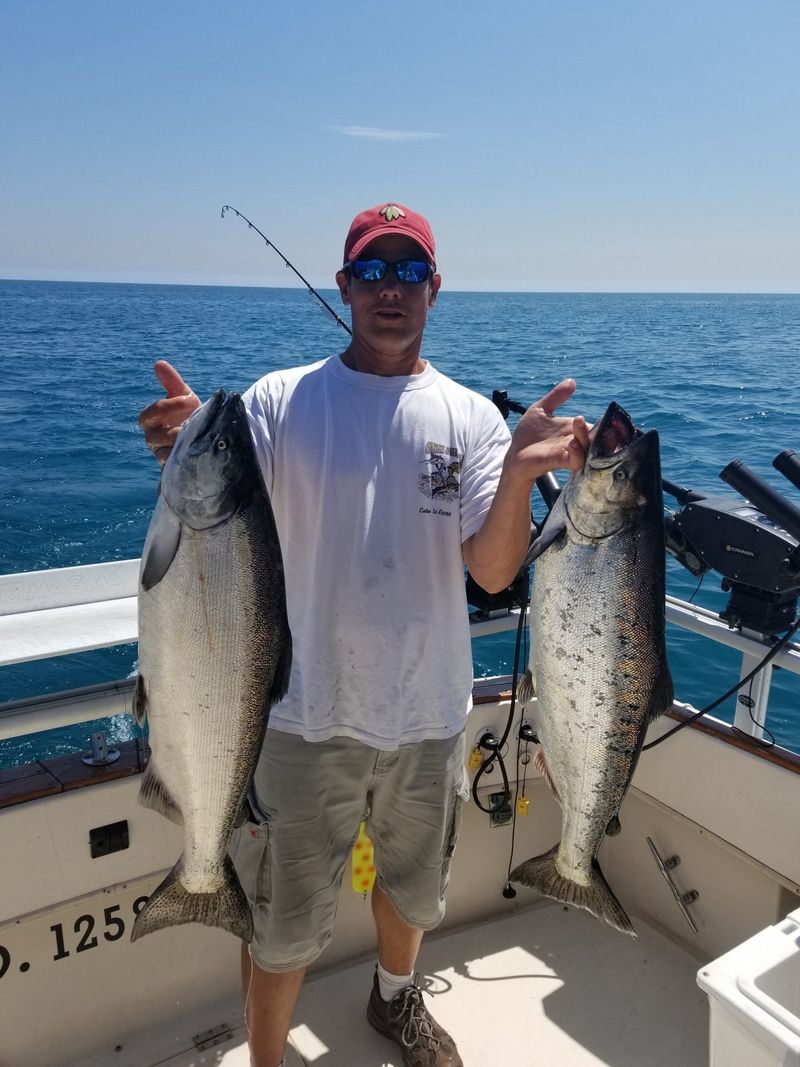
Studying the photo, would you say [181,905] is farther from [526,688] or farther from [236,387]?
[236,387]

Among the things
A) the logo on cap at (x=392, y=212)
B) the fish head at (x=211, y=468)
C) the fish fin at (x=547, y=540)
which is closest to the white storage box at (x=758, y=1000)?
the fish fin at (x=547, y=540)

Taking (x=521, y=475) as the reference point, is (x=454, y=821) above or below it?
below

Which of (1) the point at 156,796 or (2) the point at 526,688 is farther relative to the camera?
(2) the point at 526,688

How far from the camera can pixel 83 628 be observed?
290cm

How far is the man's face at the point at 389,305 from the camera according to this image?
8.67 feet

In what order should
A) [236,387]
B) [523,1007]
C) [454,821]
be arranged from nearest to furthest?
[454,821]
[523,1007]
[236,387]

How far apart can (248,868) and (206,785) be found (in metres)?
0.59

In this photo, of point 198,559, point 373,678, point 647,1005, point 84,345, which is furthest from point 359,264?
point 84,345

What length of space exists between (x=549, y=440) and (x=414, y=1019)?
227 cm

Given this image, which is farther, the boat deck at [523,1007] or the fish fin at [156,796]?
the boat deck at [523,1007]

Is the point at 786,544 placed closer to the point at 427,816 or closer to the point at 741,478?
the point at 741,478

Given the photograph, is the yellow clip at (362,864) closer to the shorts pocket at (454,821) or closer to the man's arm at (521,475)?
the shorts pocket at (454,821)

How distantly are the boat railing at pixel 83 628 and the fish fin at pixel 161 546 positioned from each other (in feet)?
2.40

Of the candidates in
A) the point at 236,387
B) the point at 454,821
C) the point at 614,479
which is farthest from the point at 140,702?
the point at 236,387
